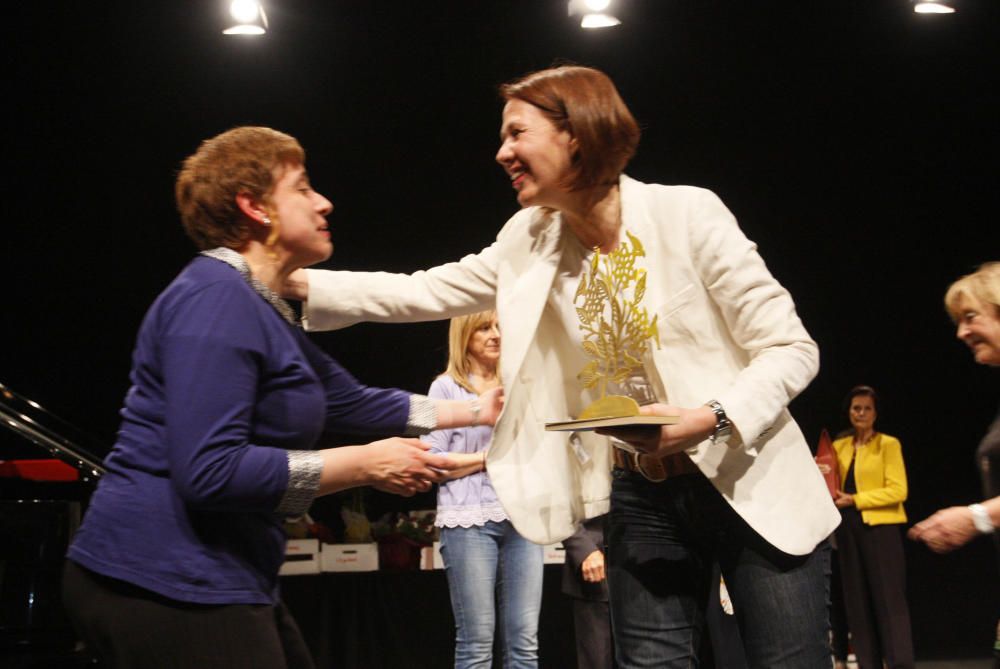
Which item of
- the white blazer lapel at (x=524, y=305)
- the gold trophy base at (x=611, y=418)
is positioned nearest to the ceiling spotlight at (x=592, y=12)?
the white blazer lapel at (x=524, y=305)

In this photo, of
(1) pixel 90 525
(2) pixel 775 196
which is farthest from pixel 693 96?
(1) pixel 90 525

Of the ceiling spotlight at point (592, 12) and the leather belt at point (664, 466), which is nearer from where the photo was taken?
the leather belt at point (664, 466)

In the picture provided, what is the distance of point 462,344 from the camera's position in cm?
372

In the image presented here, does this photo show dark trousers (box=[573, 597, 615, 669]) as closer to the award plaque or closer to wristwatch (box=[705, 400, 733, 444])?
the award plaque

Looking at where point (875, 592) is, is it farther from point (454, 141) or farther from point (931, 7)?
point (454, 141)

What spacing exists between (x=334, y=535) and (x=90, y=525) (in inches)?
161

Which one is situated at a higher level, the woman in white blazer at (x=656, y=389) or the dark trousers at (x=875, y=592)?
the woman in white blazer at (x=656, y=389)

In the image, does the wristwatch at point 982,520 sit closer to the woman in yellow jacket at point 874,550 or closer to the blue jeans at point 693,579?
the blue jeans at point 693,579

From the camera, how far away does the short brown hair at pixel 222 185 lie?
1672 mm

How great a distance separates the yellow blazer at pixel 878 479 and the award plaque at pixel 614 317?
4.49m

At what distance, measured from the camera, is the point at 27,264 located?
20.1 ft

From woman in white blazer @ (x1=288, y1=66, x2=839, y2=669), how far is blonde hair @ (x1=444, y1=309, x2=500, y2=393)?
61.1 inches

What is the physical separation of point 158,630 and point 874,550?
528 cm

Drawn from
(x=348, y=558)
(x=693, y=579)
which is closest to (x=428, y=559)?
(x=348, y=558)
